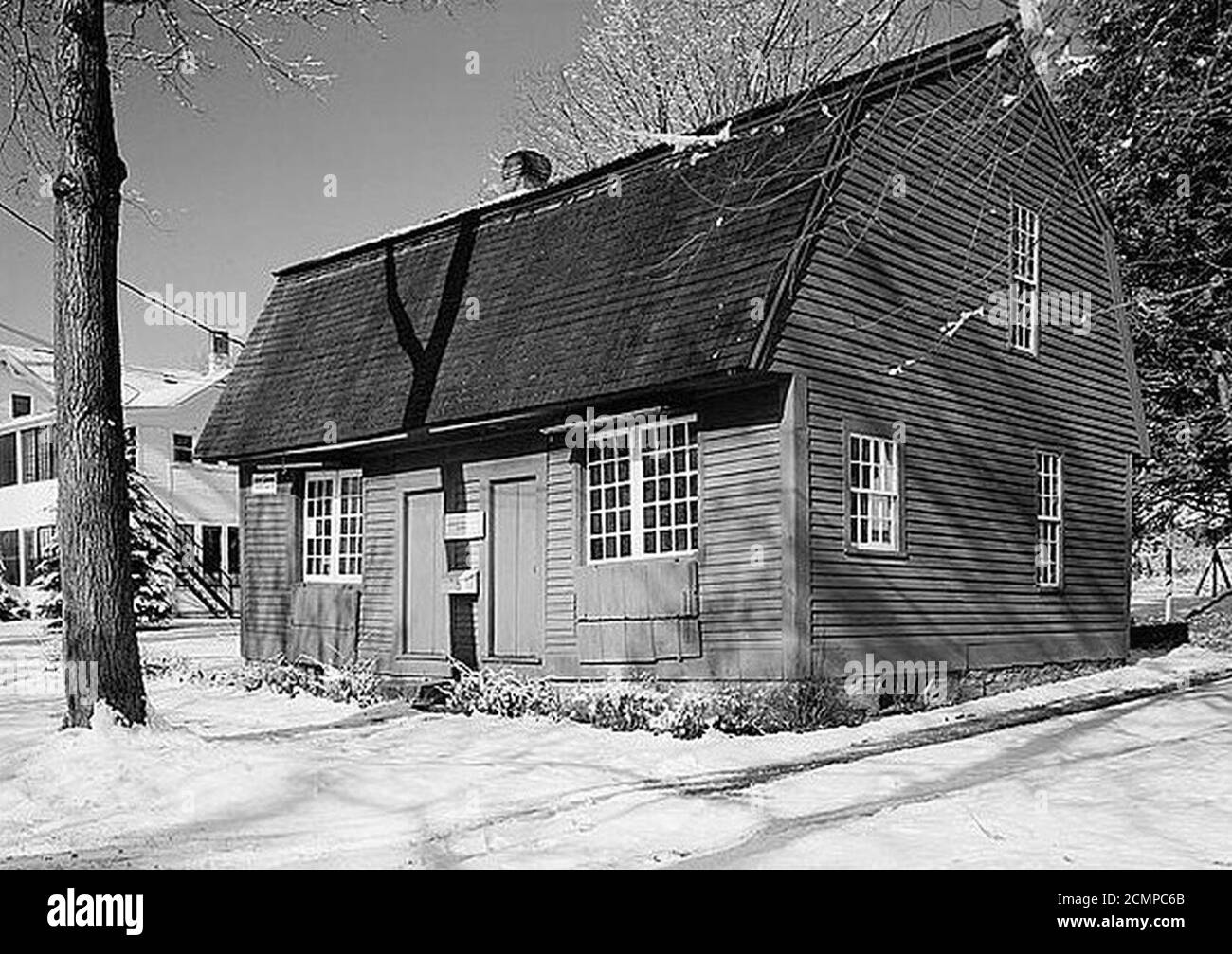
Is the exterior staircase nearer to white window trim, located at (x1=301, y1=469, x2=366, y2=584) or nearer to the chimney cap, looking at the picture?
white window trim, located at (x1=301, y1=469, x2=366, y2=584)

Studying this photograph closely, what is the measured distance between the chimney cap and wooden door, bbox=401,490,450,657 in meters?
5.83

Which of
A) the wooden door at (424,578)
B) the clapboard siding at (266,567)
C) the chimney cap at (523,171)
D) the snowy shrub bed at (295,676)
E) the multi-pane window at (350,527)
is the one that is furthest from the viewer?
the chimney cap at (523,171)

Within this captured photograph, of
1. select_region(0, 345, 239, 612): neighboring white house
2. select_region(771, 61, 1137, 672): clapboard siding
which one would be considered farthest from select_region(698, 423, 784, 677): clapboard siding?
select_region(0, 345, 239, 612): neighboring white house

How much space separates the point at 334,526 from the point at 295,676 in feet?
7.17

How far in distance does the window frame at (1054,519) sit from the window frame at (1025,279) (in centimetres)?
144

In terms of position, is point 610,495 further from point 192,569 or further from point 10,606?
point 10,606

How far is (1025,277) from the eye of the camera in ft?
60.2

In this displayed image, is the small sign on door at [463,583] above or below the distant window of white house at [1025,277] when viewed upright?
below

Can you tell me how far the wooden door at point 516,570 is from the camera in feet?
53.9

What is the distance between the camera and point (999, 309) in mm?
17609

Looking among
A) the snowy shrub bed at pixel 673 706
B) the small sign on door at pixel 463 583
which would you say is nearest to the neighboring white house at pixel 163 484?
the small sign on door at pixel 463 583

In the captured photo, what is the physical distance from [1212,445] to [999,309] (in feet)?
37.4

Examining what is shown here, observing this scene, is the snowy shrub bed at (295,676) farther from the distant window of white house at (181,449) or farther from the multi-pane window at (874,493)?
the distant window of white house at (181,449)

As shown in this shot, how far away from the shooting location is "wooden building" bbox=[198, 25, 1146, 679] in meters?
14.2
